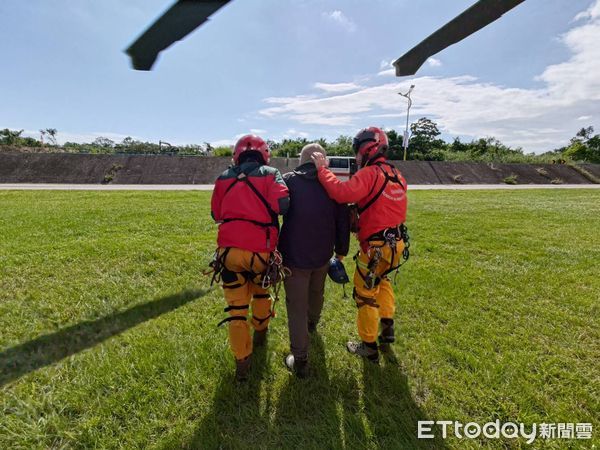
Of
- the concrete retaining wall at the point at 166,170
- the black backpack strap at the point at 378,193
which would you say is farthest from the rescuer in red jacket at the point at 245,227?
the concrete retaining wall at the point at 166,170

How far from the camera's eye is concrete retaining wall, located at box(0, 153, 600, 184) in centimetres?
2434

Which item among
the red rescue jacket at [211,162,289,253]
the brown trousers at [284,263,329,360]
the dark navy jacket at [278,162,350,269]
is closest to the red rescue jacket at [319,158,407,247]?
the dark navy jacket at [278,162,350,269]

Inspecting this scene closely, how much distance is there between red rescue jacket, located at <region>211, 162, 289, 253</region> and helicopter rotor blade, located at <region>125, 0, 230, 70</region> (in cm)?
142

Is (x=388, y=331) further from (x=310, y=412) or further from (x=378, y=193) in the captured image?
(x=378, y=193)

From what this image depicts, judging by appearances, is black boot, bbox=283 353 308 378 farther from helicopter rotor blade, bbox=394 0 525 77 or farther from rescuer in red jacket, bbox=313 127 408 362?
helicopter rotor blade, bbox=394 0 525 77

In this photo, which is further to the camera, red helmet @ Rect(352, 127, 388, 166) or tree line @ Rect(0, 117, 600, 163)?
tree line @ Rect(0, 117, 600, 163)

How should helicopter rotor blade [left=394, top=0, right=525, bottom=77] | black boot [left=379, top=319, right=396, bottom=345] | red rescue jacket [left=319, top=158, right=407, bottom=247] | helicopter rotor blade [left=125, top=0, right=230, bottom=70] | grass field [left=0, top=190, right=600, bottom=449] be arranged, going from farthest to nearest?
black boot [left=379, top=319, right=396, bottom=345] → red rescue jacket [left=319, top=158, right=407, bottom=247] → grass field [left=0, top=190, right=600, bottom=449] → helicopter rotor blade [left=394, top=0, right=525, bottom=77] → helicopter rotor blade [left=125, top=0, right=230, bottom=70]

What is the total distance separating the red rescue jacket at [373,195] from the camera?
267 cm

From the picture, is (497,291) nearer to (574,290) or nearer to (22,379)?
(574,290)

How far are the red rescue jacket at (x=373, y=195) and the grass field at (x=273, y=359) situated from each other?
1340 millimetres

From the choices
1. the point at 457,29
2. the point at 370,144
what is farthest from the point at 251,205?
the point at 457,29

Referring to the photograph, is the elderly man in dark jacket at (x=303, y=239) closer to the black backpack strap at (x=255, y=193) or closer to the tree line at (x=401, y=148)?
the black backpack strap at (x=255, y=193)

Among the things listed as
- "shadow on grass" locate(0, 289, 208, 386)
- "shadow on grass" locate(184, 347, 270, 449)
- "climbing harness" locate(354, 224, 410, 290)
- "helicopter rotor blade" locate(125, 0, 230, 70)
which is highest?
"helicopter rotor blade" locate(125, 0, 230, 70)

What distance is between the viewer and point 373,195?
285cm
